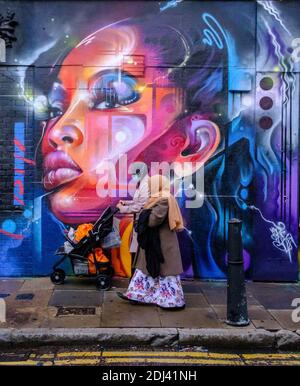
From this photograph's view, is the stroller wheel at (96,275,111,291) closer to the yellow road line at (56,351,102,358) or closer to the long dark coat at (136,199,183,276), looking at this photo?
the long dark coat at (136,199,183,276)

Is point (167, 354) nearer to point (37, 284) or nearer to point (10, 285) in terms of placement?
point (37, 284)

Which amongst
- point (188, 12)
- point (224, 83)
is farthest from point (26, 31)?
point (224, 83)

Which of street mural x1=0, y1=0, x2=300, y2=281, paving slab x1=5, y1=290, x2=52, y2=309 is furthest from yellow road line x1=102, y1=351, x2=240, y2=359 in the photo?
street mural x1=0, y1=0, x2=300, y2=281

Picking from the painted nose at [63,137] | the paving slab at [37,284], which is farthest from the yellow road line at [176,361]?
the painted nose at [63,137]

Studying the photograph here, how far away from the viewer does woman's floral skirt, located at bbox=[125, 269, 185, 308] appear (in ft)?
22.1

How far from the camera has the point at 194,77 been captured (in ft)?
27.4

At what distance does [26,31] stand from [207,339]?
563 centimetres

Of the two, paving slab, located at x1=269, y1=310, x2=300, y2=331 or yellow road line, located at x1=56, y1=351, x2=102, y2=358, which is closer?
yellow road line, located at x1=56, y1=351, x2=102, y2=358

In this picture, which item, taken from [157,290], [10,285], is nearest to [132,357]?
[157,290]

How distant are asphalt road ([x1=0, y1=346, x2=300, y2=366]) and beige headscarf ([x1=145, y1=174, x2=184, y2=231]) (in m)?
1.73

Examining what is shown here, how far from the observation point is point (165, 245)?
22.3ft

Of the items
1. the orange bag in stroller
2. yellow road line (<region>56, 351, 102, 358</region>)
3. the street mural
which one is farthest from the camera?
the street mural

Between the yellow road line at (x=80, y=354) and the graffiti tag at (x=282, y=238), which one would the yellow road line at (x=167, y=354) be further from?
the graffiti tag at (x=282, y=238)

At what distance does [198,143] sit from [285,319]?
10.6 feet
